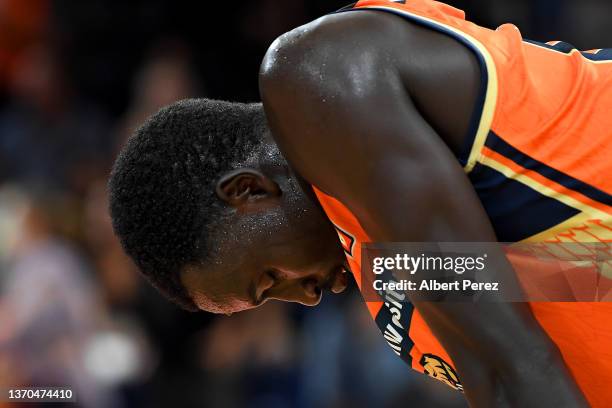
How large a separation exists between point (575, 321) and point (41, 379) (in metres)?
3.32

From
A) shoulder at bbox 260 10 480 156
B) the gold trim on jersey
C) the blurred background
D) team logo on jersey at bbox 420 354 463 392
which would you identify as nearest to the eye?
team logo on jersey at bbox 420 354 463 392

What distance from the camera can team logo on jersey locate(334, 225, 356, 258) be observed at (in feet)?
7.26

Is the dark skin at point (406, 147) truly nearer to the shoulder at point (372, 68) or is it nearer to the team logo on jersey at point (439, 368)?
the shoulder at point (372, 68)

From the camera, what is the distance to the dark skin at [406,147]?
1898 mm

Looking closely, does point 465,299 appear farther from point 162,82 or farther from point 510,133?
point 162,82

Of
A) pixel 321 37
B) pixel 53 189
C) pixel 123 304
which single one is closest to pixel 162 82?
pixel 53 189

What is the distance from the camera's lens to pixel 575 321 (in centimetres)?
215

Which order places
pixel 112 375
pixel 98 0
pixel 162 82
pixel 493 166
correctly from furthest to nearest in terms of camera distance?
1. pixel 98 0
2. pixel 162 82
3. pixel 112 375
4. pixel 493 166

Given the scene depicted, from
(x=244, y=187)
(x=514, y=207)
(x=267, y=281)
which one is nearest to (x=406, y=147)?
(x=514, y=207)

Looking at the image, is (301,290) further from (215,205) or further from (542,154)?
(542,154)

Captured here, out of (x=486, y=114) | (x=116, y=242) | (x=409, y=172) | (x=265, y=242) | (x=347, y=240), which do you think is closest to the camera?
(x=409, y=172)

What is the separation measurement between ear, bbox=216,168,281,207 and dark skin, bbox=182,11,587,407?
0.23 metres

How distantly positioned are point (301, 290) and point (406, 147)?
2.47 feet

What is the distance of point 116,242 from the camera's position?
5.64m
